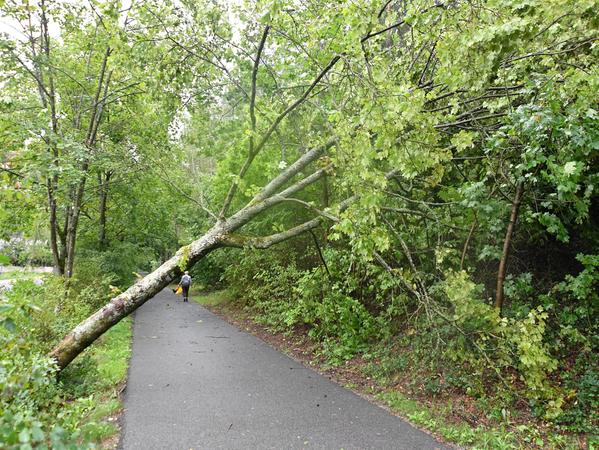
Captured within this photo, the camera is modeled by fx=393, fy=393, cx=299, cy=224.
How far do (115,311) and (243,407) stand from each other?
2383mm

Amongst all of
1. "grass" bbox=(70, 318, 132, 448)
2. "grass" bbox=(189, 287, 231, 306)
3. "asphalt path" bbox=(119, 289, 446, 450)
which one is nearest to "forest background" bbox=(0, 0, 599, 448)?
"grass" bbox=(70, 318, 132, 448)

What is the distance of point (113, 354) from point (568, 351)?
8.80m

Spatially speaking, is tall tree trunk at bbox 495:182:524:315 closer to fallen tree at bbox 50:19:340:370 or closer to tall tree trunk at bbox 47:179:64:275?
fallen tree at bbox 50:19:340:370

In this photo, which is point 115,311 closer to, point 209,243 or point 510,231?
point 209,243

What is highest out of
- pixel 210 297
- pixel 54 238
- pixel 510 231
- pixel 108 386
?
pixel 510 231

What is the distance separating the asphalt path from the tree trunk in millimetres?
1216

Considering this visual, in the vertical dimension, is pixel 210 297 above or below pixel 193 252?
below

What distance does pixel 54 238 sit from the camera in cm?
1133

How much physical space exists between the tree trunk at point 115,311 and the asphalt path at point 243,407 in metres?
1.22

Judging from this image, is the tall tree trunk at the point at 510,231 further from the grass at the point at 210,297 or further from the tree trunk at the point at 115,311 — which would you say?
the grass at the point at 210,297

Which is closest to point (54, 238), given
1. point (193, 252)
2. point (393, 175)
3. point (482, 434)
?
point (193, 252)

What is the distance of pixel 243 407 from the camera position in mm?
5980

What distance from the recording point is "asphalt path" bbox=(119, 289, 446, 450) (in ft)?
15.9

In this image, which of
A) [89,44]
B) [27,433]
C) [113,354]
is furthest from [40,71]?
[27,433]
